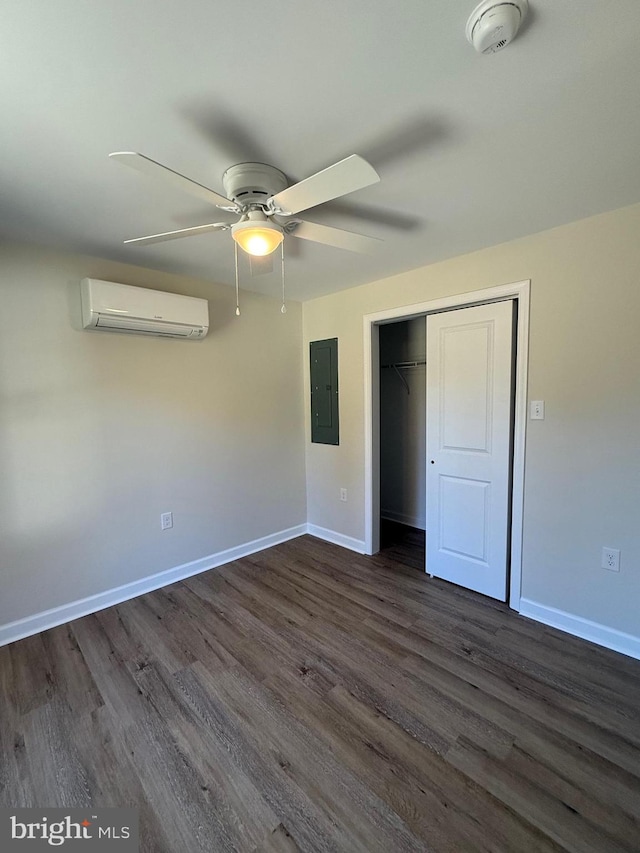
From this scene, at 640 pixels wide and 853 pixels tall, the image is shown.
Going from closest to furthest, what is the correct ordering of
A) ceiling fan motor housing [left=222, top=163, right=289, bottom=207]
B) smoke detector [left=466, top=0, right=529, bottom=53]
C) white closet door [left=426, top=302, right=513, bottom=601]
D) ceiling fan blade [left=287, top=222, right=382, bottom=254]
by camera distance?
smoke detector [left=466, top=0, right=529, bottom=53]
ceiling fan motor housing [left=222, top=163, right=289, bottom=207]
ceiling fan blade [left=287, top=222, right=382, bottom=254]
white closet door [left=426, top=302, right=513, bottom=601]

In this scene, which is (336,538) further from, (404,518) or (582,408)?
(582,408)

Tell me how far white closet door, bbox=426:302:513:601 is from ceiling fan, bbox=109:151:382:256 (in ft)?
3.70

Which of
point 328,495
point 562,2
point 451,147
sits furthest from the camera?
point 328,495

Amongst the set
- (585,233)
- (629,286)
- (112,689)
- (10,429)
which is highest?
(585,233)

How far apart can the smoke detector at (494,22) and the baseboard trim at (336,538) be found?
313 centimetres

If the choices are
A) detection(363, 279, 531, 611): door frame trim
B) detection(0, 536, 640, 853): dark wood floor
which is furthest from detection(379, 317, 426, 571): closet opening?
detection(0, 536, 640, 853): dark wood floor

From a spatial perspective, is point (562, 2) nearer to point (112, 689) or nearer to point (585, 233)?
point (585, 233)

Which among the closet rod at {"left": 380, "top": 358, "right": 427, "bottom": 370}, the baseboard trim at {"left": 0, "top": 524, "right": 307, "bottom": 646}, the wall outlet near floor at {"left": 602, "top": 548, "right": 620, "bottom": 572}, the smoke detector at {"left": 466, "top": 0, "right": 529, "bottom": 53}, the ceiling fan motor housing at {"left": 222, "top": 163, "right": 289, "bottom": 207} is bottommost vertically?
the baseboard trim at {"left": 0, "top": 524, "right": 307, "bottom": 646}

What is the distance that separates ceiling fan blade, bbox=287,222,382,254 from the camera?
1.60m

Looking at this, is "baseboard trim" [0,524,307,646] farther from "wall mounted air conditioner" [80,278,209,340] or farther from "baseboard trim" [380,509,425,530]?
"wall mounted air conditioner" [80,278,209,340]

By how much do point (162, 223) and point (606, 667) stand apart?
3.30 m

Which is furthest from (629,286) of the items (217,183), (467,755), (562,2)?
(467,755)

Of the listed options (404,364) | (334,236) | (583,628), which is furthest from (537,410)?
(404,364)

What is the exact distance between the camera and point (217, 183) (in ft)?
5.24
